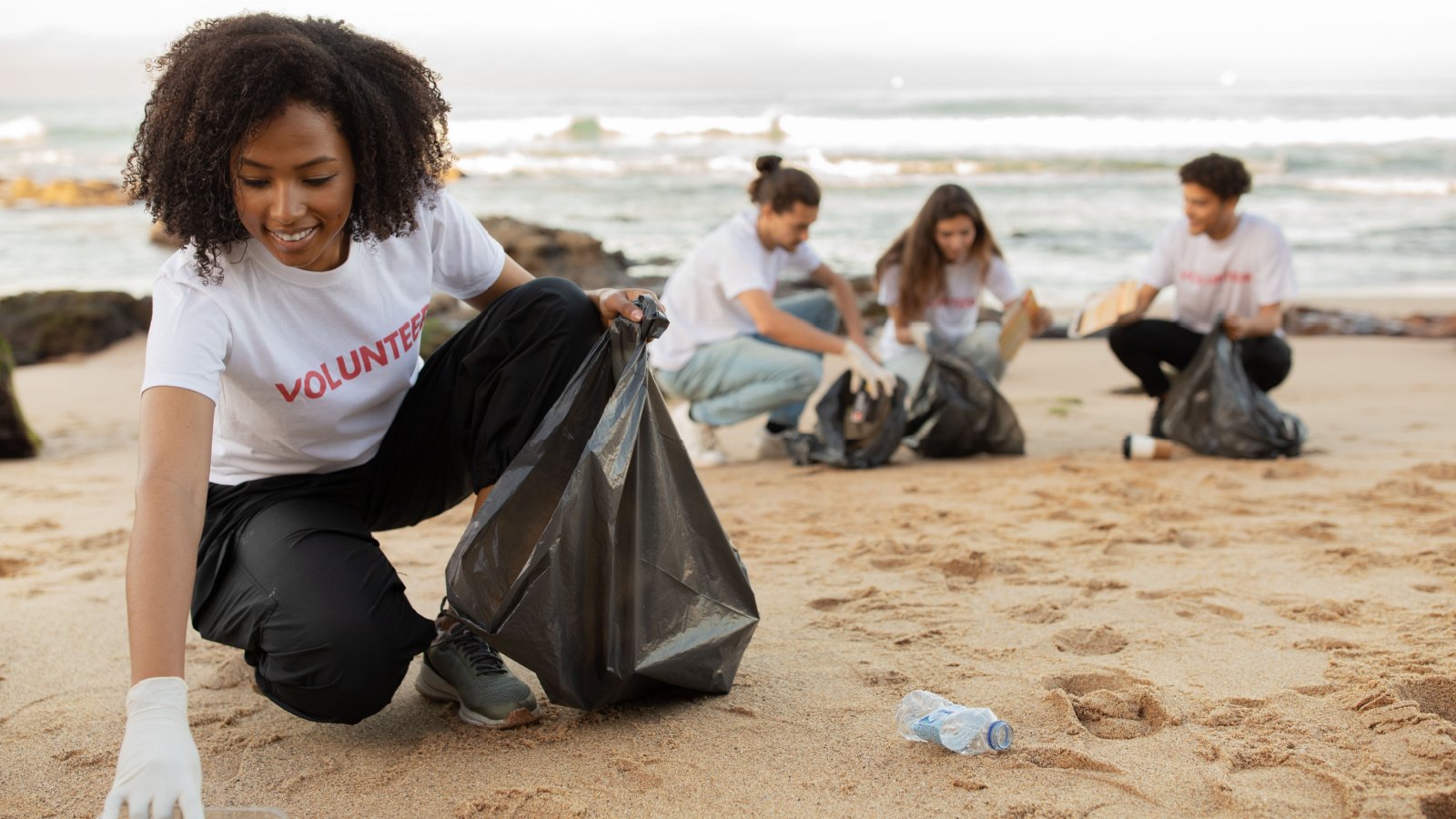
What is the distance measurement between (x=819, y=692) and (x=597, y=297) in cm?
80

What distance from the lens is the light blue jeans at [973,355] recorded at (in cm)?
442

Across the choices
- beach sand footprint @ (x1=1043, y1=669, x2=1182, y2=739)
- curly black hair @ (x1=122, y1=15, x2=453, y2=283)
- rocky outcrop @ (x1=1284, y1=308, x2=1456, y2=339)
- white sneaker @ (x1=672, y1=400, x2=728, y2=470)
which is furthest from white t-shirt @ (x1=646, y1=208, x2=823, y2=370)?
rocky outcrop @ (x1=1284, y1=308, x2=1456, y2=339)

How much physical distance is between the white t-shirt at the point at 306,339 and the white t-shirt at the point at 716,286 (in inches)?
78.3

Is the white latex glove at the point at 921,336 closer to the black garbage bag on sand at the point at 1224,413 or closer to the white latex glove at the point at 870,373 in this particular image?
the white latex glove at the point at 870,373

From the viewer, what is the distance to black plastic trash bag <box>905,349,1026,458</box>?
4.17m

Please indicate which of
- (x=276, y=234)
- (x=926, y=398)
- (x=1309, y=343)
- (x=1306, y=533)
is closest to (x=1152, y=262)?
(x=926, y=398)

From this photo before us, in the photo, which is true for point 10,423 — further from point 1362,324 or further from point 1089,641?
point 1362,324

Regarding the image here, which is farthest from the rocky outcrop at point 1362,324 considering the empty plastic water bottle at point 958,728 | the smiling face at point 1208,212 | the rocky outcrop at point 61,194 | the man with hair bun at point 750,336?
the rocky outcrop at point 61,194

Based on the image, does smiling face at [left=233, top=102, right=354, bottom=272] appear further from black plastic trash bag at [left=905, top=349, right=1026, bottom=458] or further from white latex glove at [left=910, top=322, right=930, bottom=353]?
white latex glove at [left=910, top=322, right=930, bottom=353]

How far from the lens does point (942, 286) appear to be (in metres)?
4.46

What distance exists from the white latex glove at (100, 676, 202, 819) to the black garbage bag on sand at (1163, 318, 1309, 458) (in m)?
3.41

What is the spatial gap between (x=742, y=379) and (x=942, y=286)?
0.85 metres

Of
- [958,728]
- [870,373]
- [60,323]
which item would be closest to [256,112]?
[958,728]

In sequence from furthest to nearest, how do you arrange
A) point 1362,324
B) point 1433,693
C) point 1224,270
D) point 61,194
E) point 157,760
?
point 61,194 → point 1362,324 → point 1224,270 → point 1433,693 → point 157,760
